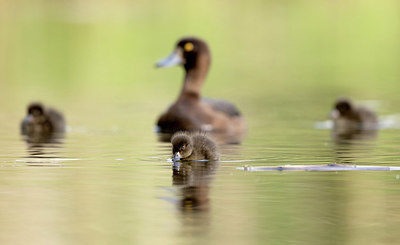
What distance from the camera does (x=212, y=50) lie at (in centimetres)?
3353

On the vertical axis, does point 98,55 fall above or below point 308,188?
above

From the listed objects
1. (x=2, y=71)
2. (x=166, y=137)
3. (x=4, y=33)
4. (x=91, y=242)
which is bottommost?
(x=91, y=242)

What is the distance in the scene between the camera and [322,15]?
5850cm

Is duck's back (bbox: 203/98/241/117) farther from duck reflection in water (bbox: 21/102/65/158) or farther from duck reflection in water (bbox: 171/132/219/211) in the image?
duck reflection in water (bbox: 171/132/219/211)

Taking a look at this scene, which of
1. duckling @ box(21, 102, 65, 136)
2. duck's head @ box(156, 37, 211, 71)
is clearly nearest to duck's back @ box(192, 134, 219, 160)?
duckling @ box(21, 102, 65, 136)

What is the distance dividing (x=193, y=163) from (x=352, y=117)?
5667 millimetres

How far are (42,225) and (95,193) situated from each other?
1.23 meters

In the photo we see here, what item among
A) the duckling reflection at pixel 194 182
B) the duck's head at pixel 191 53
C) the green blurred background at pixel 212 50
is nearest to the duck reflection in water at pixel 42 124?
the duck's head at pixel 191 53

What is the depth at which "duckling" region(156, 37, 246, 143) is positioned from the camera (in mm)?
13672

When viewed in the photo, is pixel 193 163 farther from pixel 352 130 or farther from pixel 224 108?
pixel 352 130

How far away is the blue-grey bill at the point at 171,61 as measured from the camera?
1486cm

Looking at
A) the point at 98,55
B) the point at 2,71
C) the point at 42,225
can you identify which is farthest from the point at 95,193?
the point at 98,55

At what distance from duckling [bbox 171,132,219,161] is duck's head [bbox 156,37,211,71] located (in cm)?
530

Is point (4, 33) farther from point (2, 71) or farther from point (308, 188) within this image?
point (308, 188)
